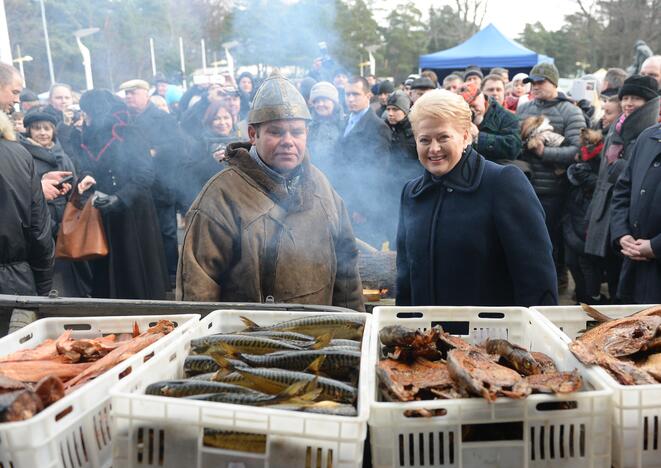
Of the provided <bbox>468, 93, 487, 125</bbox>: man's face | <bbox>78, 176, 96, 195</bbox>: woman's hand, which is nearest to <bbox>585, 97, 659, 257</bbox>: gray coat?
<bbox>468, 93, 487, 125</bbox>: man's face

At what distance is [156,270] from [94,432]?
4845mm

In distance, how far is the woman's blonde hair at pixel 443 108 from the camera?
111 inches

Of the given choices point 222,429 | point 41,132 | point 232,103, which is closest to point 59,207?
point 41,132

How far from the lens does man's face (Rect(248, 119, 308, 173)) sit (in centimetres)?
324

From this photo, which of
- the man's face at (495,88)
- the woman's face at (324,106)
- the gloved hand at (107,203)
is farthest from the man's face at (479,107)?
the gloved hand at (107,203)

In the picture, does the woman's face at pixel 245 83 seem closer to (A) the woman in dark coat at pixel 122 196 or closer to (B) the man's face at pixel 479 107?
(A) the woman in dark coat at pixel 122 196

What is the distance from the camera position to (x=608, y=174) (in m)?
5.67

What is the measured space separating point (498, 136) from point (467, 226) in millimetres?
3292

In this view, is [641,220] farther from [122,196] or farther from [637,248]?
[122,196]

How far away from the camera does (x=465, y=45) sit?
63.0 ft

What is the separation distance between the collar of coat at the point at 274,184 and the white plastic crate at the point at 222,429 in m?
1.68

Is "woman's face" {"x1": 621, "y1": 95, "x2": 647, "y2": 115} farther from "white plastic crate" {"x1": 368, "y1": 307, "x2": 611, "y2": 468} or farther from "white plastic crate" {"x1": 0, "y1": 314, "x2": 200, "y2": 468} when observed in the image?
"white plastic crate" {"x1": 0, "y1": 314, "x2": 200, "y2": 468}

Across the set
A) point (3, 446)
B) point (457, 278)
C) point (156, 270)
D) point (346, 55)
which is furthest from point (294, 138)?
point (346, 55)

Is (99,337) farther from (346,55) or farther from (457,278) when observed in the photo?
(346,55)
